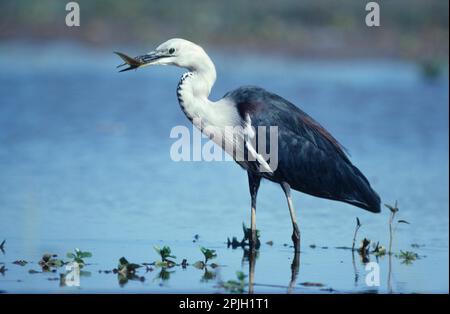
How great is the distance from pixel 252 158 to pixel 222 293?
5.58 feet

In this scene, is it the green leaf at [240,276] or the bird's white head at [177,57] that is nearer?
the green leaf at [240,276]

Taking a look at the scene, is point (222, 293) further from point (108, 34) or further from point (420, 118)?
point (108, 34)

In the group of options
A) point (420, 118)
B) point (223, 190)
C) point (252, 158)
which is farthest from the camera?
point (420, 118)

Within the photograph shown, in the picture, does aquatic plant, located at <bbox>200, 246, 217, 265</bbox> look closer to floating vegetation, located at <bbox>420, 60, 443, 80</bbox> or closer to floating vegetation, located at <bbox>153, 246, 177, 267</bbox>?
floating vegetation, located at <bbox>153, 246, 177, 267</bbox>

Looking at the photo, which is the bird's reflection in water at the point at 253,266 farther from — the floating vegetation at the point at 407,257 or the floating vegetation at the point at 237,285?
the floating vegetation at the point at 407,257

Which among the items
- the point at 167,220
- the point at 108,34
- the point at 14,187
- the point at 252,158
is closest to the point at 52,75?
the point at 108,34

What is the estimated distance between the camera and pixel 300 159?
9.08m

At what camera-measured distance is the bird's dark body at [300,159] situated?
8.99m

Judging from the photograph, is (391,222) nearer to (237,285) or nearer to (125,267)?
(237,285)

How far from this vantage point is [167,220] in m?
10.1

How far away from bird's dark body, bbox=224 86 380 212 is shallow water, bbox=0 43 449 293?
474 mm

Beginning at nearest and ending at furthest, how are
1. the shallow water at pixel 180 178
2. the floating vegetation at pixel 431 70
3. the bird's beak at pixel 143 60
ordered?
the shallow water at pixel 180 178, the bird's beak at pixel 143 60, the floating vegetation at pixel 431 70

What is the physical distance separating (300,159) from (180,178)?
3.33 m

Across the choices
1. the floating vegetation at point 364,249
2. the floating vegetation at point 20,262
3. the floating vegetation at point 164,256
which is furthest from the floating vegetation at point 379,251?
the floating vegetation at point 20,262
